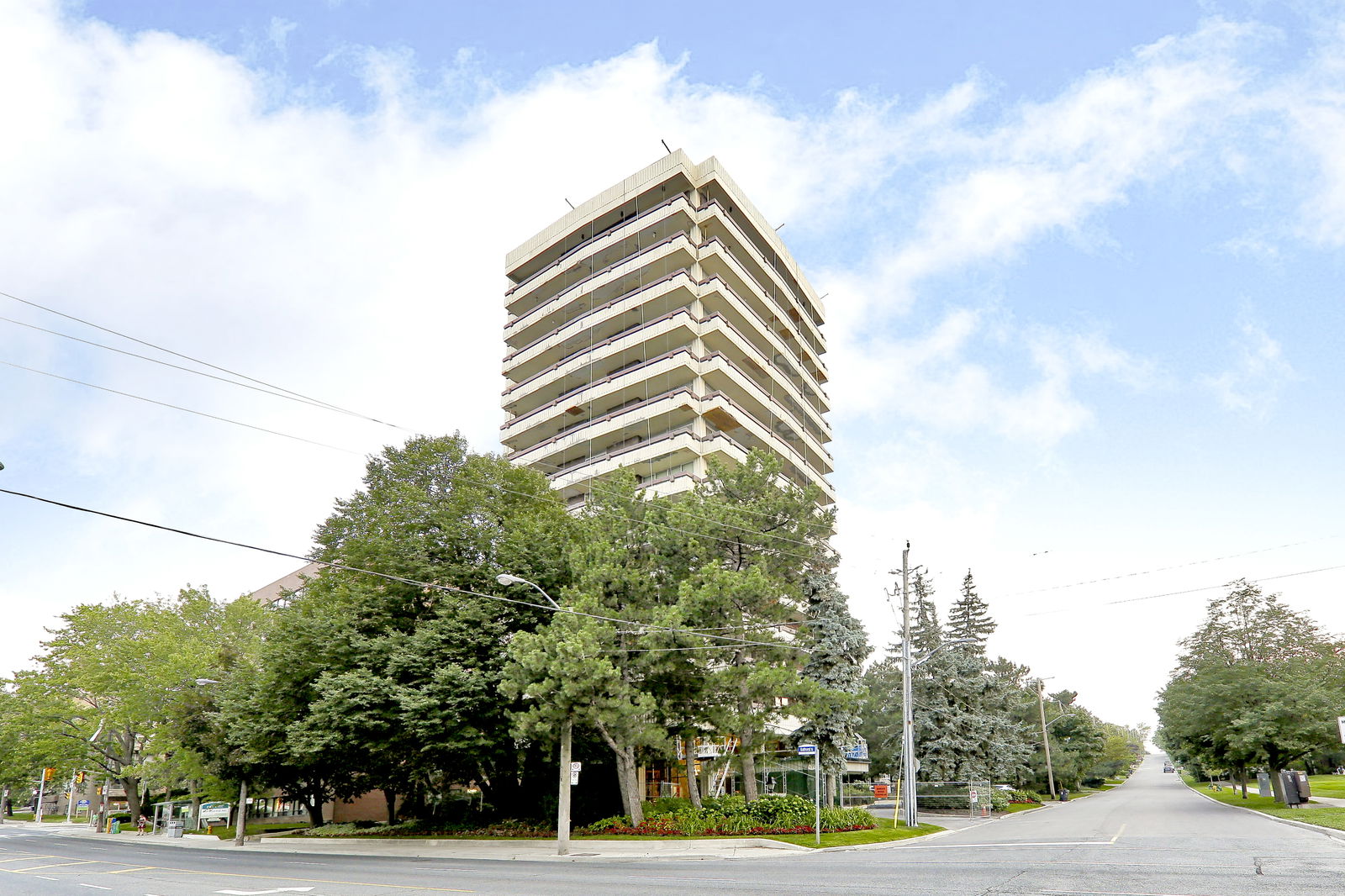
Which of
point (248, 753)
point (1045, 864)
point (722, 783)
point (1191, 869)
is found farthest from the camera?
point (722, 783)

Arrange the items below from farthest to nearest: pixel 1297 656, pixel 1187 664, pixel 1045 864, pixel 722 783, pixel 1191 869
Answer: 1. pixel 1187 664
2. pixel 1297 656
3. pixel 722 783
4. pixel 1045 864
5. pixel 1191 869

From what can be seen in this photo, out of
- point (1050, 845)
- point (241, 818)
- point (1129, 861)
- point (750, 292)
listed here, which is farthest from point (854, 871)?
point (750, 292)

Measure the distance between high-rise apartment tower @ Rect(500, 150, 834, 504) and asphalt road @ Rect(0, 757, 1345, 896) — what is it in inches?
1131

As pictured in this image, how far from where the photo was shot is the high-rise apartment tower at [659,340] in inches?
2040

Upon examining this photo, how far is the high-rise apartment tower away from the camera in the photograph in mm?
51812

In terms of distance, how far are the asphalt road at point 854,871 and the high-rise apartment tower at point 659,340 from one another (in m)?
28.7

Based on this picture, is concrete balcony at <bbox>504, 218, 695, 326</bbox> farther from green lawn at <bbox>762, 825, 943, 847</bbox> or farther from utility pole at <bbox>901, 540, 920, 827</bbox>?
green lawn at <bbox>762, 825, 943, 847</bbox>

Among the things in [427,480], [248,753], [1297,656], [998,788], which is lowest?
[998,788]

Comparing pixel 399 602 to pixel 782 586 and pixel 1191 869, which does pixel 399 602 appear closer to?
pixel 782 586

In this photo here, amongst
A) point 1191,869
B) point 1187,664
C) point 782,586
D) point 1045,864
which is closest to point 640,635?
point 782,586

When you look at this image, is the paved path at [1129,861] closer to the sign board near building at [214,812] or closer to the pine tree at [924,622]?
the pine tree at [924,622]

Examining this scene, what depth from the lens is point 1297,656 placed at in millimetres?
46750

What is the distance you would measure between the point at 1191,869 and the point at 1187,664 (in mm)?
46252

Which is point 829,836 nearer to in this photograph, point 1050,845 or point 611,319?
point 1050,845
